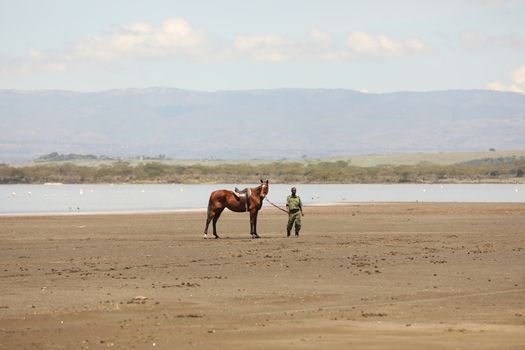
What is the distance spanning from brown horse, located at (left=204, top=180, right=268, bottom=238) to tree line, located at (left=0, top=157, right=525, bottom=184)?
327 feet

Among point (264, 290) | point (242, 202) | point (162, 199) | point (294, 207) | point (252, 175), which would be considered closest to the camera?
point (264, 290)

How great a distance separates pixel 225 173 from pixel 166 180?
9.11m

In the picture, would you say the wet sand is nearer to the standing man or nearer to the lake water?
the standing man

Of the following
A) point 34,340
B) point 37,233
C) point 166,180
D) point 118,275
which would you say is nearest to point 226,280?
point 118,275

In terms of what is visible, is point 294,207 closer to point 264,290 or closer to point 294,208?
point 294,208

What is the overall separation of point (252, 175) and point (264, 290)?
125m

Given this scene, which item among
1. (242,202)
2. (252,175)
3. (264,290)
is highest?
(252,175)

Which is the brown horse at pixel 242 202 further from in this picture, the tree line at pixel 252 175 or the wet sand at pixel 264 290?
the tree line at pixel 252 175

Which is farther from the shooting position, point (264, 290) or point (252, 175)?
point (252, 175)

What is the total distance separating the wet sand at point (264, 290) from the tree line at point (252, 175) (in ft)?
328

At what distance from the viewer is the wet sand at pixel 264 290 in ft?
49.7

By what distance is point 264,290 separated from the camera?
2016cm

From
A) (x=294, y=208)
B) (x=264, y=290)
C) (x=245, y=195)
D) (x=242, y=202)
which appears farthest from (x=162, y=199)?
(x=264, y=290)

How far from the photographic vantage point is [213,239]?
110ft
